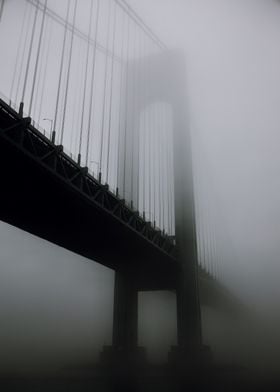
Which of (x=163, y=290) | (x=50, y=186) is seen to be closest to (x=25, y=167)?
(x=50, y=186)

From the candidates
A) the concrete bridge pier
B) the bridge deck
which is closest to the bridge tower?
the concrete bridge pier

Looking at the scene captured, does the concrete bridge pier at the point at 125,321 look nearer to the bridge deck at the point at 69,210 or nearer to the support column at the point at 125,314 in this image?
the support column at the point at 125,314

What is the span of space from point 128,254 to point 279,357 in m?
8.04

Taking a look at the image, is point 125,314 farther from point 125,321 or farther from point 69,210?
point 69,210

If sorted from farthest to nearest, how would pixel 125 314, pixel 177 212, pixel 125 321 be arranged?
1. pixel 177 212
2. pixel 125 314
3. pixel 125 321

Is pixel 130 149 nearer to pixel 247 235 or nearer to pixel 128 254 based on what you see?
pixel 128 254

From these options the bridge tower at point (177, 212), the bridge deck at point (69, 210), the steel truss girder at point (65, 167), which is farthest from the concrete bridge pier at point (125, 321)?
the steel truss girder at point (65, 167)

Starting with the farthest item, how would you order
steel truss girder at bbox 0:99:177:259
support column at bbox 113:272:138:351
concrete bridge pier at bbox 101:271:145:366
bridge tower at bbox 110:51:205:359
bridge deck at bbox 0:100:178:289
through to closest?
support column at bbox 113:272:138:351
bridge tower at bbox 110:51:205:359
concrete bridge pier at bbox 101:271:145:366
bridge deck at bbox 0:100:178:289
steel truss girder at bbox 0:99:177:259

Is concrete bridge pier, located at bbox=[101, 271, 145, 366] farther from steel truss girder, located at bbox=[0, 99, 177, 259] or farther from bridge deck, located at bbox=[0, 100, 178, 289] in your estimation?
steel truss girder, located at bbox=[0, 99, 177, 259]

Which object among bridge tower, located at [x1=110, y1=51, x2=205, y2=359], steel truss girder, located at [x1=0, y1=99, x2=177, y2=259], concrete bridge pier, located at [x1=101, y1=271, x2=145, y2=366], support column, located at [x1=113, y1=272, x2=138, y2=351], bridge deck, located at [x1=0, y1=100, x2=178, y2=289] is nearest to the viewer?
steel truss girder, located at [x1=0, y1=99, x2=177, y2=259]

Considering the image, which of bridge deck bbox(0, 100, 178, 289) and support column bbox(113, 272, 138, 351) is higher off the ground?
bridge deck bbox(0, 100, 178, 289)

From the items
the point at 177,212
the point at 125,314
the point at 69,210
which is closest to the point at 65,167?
the point at 69,210

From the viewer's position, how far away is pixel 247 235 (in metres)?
7.38

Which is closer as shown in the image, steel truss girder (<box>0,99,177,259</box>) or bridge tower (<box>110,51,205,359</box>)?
steel truss girder (<box>0,99,177,259</box>)
